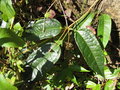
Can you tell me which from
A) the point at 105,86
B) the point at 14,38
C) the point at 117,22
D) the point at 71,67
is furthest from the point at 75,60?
the point at 14,38

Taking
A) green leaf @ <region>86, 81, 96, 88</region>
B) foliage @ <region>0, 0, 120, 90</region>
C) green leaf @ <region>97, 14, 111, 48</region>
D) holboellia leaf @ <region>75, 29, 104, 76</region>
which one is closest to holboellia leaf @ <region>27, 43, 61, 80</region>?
foliage @ <region>0, 0, 120, 90</region>

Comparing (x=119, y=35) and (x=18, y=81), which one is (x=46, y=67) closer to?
(x=18, y=81)

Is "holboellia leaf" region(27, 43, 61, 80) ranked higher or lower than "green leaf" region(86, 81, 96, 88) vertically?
higher

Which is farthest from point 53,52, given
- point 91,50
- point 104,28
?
point 104,28

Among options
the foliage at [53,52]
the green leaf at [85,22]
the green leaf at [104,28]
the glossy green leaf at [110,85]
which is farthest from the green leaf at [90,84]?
the green leaf at [85,22]

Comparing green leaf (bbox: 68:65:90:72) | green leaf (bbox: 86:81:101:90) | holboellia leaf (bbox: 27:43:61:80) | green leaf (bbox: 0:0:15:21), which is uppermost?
green leaf (bbox: 0:0:15:21)

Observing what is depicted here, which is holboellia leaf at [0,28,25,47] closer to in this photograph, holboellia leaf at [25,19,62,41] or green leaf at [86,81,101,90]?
holboellia leaf at [25,19,62,41]
